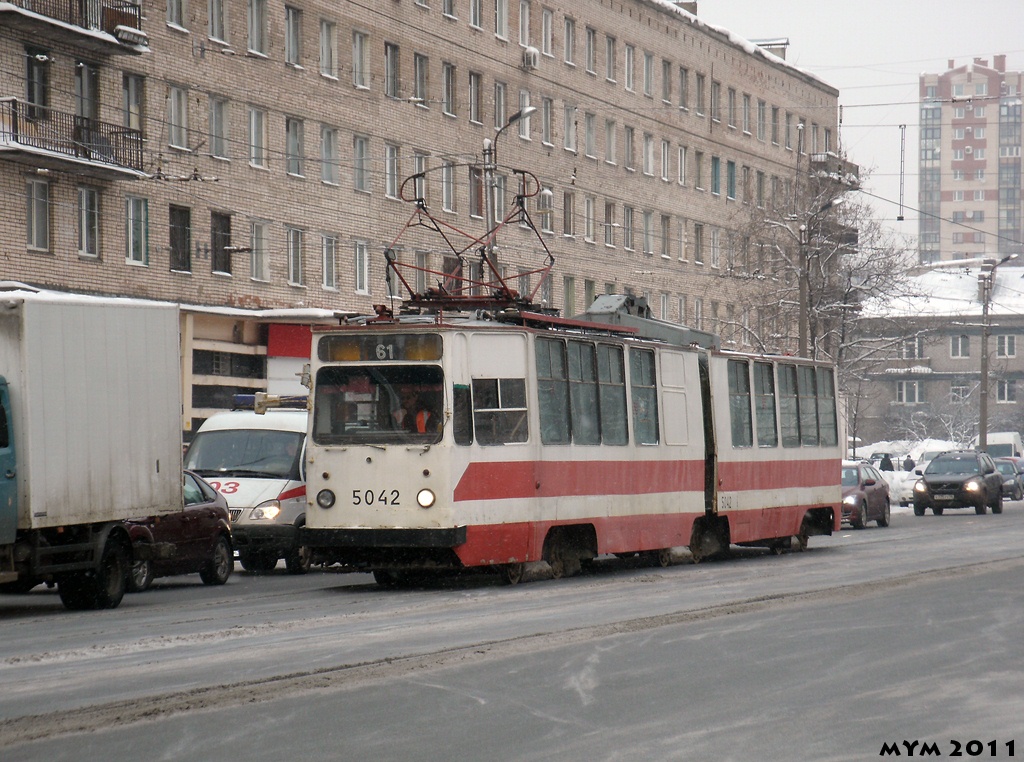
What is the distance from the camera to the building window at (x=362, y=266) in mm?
48062

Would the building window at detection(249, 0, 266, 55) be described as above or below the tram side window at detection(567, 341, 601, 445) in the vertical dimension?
above

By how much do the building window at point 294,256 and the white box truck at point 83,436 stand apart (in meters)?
27.5

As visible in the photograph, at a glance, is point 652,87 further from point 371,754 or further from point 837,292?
point 371,754

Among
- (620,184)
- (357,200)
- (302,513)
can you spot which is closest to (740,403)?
(302,513)

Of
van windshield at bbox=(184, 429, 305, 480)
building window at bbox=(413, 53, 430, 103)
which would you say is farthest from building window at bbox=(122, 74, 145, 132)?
van windshield at bbox=(184, 429, 305, 480)

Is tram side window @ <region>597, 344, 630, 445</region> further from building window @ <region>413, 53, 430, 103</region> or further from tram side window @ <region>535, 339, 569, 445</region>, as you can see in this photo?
building window @ <region>413, 53, 430, 103</region>

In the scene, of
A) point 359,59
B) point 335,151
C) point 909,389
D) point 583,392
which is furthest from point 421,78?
point 909,389

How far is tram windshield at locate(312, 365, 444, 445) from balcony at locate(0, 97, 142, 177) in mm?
17910

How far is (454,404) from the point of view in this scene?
715 inches

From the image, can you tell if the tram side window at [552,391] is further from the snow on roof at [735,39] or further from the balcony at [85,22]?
A: the snow on roof at [735,39]

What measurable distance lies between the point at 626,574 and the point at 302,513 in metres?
4.32

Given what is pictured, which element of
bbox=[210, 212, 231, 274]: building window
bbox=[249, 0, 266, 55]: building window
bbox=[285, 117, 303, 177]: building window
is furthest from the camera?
bbox=[285, 117, 303, 177]: building window

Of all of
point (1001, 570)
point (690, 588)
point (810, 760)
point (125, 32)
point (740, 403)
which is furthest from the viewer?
point (125, 32)

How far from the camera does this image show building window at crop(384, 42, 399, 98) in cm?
4906
